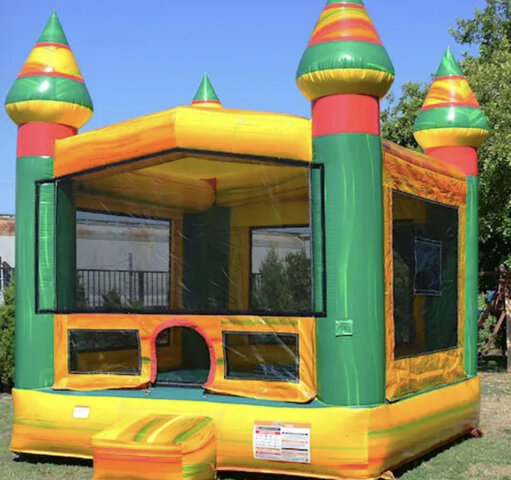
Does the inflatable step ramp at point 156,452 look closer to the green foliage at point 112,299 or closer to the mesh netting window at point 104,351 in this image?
the mesh netting window at point 104,351

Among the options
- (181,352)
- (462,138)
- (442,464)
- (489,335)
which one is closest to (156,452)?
(442,464)

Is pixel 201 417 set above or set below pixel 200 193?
below

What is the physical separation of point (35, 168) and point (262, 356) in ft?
7.81

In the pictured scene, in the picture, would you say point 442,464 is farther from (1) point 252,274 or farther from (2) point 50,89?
(2) point 50,89

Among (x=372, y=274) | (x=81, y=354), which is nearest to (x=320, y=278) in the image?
(x=372, y=274)

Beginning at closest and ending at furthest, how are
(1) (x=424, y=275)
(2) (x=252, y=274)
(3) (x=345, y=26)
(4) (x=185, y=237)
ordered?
(3) (x=345, y=26), (1) (x=424, y=275), (2) (x=252, y=274), (4) (x=185, y=237)

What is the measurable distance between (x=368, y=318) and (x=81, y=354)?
2504 mm

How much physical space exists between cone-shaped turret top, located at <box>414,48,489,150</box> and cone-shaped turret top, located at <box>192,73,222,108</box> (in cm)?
240

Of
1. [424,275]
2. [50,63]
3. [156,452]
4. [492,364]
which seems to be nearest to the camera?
[156,452]

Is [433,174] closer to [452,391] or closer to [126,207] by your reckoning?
[452,391]

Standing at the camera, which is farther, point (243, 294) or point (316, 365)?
point (243, 294)

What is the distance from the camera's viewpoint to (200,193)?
791 cm

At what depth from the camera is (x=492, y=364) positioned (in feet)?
43.5

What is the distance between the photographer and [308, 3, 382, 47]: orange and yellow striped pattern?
18.2 ft
